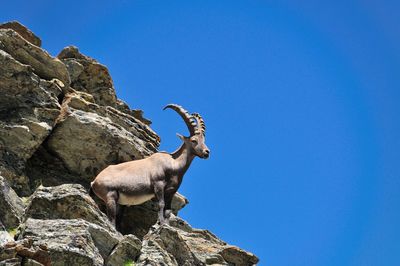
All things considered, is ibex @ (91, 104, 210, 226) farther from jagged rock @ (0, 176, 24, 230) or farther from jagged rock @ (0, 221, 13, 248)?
jagged rock @ (0, 221, 13, 248)

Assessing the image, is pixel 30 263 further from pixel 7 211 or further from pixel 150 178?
pixel 150 178

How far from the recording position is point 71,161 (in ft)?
68.7

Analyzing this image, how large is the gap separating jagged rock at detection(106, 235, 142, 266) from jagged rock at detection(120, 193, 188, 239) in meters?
5.24

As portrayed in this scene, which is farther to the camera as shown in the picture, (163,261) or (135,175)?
(135,175)

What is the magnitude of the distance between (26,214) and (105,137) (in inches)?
262

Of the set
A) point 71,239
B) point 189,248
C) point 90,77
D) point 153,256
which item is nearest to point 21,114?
point 90,77

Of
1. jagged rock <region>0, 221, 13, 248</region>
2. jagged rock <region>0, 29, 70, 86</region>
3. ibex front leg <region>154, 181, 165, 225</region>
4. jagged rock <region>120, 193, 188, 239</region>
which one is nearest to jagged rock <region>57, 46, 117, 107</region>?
jagged rock <region>0, 29, 70, 86</region>

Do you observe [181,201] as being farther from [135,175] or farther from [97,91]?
[97,91]

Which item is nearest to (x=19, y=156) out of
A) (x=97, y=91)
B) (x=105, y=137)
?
(x=105, y=137)

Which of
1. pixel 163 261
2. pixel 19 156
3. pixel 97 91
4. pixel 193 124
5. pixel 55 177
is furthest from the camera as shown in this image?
pixel 97 91

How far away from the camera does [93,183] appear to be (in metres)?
19.5

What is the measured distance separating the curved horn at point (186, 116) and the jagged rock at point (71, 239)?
7.94 meters

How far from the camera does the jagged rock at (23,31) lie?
24125mm

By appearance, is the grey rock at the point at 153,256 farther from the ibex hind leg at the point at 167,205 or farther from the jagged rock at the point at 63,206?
the ibex hind leg at the point at 167,205
